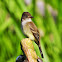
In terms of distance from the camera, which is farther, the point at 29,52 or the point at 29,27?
the point at 29,27

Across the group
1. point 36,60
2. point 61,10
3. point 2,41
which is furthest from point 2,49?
point 36,60

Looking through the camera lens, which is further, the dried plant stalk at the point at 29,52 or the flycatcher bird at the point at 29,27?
the flycatcher bird at the point at 29,27

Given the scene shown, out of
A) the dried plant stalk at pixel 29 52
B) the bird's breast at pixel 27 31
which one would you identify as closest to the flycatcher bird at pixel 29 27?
the bird's breast at pixel 27 31

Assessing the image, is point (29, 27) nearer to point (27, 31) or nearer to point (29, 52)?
point (27, 31)

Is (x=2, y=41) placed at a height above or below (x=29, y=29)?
below

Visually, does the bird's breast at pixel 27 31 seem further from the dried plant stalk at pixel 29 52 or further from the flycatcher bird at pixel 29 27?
the dried plant stalk at pixel 29 52

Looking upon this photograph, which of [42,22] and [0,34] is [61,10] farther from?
[0,34]

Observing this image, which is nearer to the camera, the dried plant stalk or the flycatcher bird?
the dried plant stalk

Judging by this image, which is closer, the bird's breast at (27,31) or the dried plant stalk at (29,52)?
the dried plant stalk at (29,52)

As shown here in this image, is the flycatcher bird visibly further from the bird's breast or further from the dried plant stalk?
the dried plant stalk

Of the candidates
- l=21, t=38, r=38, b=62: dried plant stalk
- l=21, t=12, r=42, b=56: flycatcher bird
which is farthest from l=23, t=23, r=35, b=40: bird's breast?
l=21, t=38, r=38, b=62: dried plant stalk

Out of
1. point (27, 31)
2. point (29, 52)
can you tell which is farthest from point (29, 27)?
point (29, 52)
